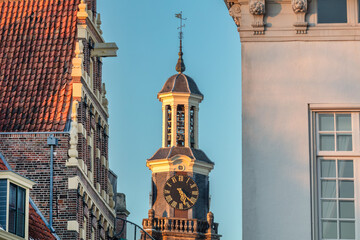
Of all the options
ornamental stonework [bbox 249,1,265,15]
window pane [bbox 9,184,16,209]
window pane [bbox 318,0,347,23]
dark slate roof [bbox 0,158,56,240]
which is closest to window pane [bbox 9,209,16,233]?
window pane [bbox 9,184,16,209]

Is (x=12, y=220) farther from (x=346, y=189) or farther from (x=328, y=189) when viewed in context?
(x=346, y=189)

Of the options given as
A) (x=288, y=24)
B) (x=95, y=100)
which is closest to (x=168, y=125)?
(x=95, y=100)

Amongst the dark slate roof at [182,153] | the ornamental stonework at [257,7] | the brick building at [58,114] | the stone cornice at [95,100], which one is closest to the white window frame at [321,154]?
the ornamental stonework at [257,7]

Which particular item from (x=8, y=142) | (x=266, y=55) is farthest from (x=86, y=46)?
(x=266, y=55)

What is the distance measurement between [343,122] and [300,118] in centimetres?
78

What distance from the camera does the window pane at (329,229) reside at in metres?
21.3

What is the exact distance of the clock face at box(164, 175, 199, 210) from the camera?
104625 millimetres

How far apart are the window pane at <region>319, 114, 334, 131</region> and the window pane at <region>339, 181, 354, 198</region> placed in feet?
3.33

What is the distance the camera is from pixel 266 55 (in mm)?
22328

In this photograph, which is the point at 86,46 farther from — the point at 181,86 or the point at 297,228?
the point at 181,86

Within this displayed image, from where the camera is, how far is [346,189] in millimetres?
21609

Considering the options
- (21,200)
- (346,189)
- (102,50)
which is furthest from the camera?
(102,50)

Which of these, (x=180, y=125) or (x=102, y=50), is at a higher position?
(x=180, y=125)

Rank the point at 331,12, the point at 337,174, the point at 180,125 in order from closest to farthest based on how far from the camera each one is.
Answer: the point at 337,174 → the point at 331,12 → the point at 180,125
